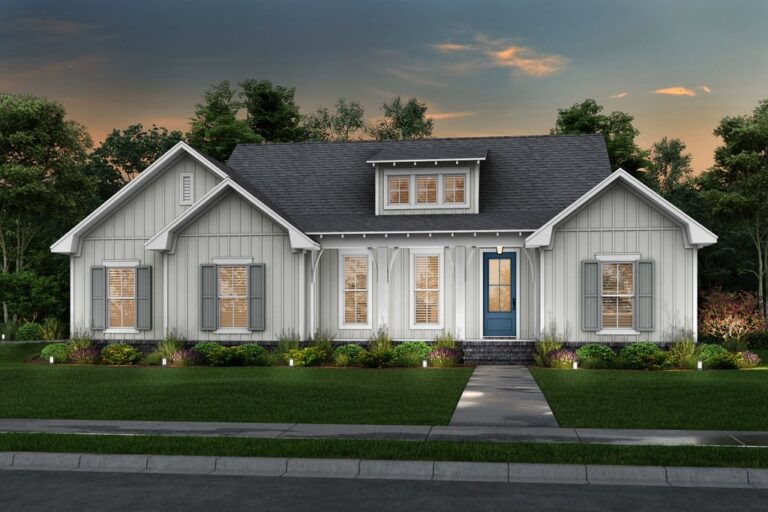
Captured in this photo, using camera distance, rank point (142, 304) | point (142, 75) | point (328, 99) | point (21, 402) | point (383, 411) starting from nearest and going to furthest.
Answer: point (383, 411), point (21, 402), point (142, 304), point (142, 75), point (328, 99)

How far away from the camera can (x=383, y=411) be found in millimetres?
13500

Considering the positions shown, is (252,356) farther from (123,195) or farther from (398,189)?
(398,189)

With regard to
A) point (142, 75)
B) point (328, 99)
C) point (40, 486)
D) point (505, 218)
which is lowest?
point (40, 486)

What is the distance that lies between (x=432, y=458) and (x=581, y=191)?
18353mm

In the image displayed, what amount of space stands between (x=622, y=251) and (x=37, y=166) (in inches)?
1036

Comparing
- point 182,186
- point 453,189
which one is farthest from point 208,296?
point 453,189

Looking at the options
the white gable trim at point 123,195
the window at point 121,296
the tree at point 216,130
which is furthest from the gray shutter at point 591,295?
the tree at point 216,130

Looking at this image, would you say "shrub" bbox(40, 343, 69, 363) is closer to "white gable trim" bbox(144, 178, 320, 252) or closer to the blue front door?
"white gable trim" bbox(144, 178, 320, 252)

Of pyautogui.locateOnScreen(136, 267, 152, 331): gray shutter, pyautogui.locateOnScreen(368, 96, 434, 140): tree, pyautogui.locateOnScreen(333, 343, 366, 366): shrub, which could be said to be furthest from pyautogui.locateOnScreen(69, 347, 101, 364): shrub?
pyautogui.locateOnScreen(368, 96, 434, 140): tree

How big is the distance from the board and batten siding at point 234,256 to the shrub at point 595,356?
760 cm

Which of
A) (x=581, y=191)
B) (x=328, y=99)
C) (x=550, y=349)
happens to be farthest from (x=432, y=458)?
(x=328, y=99)

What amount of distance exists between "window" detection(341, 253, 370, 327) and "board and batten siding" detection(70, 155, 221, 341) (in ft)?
15.2

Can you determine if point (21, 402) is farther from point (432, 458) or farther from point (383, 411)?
point (432, 458)

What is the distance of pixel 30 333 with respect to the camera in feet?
104
